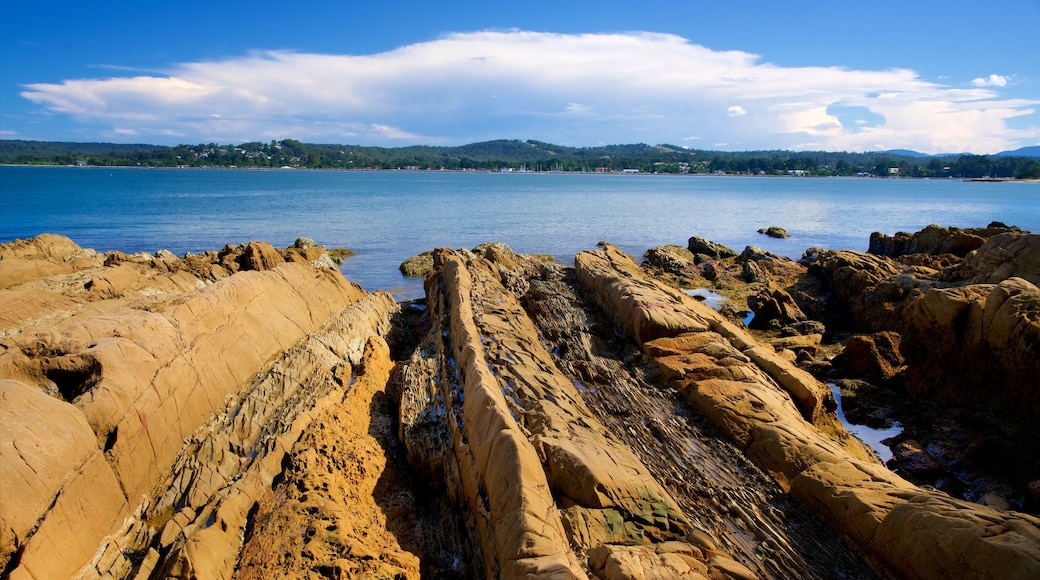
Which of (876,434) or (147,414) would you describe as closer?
(147,414)

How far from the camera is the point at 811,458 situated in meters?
6.92

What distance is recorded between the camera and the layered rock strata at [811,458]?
5008mm

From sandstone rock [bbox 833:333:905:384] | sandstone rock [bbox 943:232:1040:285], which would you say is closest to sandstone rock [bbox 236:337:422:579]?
sandstone rock [bbox 833:333:905:384]

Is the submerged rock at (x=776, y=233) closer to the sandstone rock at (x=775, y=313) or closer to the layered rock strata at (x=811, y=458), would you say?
the sandstone rock at (x=775, y=313)

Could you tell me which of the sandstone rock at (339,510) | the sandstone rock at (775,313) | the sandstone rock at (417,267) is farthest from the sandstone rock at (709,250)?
the sandstone rock at (339,510)

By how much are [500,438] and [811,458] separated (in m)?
3.67

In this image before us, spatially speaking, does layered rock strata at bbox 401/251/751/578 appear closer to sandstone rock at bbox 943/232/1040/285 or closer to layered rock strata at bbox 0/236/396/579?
layered rock strata at bbox 0/236/396/579

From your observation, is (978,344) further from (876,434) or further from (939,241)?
(939,241)

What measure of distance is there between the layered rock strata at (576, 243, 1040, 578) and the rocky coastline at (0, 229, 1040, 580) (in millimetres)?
31

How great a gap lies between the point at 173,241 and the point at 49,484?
3028cm

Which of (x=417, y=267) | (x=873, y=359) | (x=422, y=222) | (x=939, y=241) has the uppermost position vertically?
(x=939, y=241)

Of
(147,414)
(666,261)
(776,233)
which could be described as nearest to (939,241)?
(666,261)

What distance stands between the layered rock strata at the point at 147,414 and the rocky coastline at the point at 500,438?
1.2 inches

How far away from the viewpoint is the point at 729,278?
2248cm
